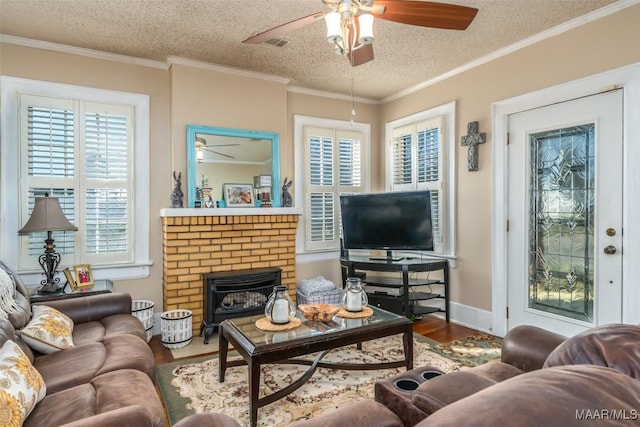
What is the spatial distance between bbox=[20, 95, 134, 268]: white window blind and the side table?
0.23 m

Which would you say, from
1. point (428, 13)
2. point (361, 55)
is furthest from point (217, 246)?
point (428, 13)

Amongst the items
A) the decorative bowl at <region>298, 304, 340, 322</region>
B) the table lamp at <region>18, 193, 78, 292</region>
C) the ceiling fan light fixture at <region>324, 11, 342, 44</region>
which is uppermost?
the ceiling fan light fixture at <region>324, 11, 342, 44</region>

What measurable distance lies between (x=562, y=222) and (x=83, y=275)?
4.13 meters

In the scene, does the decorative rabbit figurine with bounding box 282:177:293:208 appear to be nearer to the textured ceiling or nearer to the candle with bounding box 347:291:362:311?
the textured ceiling

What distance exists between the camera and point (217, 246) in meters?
3.73

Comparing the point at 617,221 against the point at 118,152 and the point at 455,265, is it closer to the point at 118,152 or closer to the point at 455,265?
the point at 455,265

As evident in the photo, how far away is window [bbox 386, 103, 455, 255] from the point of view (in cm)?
404

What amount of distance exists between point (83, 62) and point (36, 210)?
1.47 meters

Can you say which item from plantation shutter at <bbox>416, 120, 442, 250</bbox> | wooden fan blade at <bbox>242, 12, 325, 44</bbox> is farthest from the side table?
plantation shutter at <bbox>416, 120, 442, 250</bbox>

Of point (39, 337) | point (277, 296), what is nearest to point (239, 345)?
→ point (277, 296)

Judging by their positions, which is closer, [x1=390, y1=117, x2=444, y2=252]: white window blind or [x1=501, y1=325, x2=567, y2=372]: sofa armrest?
[x1=501, y1=325, x2=567, y2=372]: sofa armrest

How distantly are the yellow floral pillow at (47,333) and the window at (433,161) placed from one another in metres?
3.49

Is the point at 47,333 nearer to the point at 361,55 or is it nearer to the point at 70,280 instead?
the point at 70,280

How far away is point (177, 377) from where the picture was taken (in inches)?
105
